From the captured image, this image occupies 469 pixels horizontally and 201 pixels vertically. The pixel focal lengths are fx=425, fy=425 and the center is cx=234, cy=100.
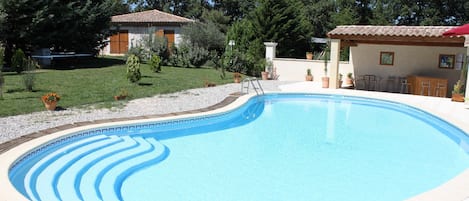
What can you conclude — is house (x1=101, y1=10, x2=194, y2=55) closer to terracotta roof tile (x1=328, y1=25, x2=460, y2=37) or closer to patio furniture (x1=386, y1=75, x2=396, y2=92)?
terracotta roof tile (x1=328, y1=25, x2=460, y2=37)

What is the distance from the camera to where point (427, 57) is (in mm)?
18266

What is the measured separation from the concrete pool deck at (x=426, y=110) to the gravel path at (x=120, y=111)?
0.36 meters

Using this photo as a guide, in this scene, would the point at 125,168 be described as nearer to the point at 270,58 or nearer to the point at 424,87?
the point at 424,87

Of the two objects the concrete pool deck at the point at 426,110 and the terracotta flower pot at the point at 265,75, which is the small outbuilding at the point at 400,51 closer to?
the concrete pool deck at the point at 426,110

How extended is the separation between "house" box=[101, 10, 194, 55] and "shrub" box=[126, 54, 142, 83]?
15989 millimetres

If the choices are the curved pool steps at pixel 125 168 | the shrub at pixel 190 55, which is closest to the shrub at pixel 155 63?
the shrub at pixel 190 55

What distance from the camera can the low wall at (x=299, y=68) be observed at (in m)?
20.3

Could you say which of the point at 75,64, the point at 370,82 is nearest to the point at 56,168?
the point at 370,82

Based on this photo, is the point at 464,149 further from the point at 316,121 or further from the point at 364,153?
the point at 316,121

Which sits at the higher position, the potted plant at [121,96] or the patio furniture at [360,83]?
the patio furniture at [360,83]

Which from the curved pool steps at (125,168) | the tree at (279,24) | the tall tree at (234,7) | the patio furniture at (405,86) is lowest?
the curved pool steps at (125,168)

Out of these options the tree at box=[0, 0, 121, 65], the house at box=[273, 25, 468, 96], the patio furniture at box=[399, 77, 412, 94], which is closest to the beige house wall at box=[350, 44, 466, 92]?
the house at box=[273, 25, 468, 96]

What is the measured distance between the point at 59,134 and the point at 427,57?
15652 millimetres

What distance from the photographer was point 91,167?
716cm
